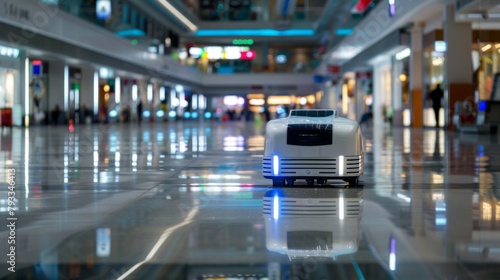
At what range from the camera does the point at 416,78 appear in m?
40.8

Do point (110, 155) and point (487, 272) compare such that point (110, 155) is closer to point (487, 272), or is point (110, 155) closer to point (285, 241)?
point (285, 241)

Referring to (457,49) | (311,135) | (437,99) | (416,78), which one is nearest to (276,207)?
(311,135)

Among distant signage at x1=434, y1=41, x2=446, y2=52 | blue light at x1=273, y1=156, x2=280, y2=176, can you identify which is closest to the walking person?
distant signage at x1=434, y1=41, x2=446, y2=52

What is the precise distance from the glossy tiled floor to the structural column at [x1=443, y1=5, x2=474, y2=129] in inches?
855

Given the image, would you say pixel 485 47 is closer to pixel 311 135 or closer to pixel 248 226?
pixel 311 135

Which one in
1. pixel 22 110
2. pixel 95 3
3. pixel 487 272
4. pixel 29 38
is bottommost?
pixel 487 272

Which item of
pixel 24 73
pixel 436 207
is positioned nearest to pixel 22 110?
pixel 24 73

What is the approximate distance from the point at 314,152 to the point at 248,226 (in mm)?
3382

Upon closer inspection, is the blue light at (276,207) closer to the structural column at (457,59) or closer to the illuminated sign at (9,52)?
the structural column at (457,59)

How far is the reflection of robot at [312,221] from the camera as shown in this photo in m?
5.24

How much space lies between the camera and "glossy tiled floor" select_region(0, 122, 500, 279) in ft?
15.2

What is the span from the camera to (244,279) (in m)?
4.31

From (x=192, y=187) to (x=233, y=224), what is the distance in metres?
3.46

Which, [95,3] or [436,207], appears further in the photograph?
[95,3]
